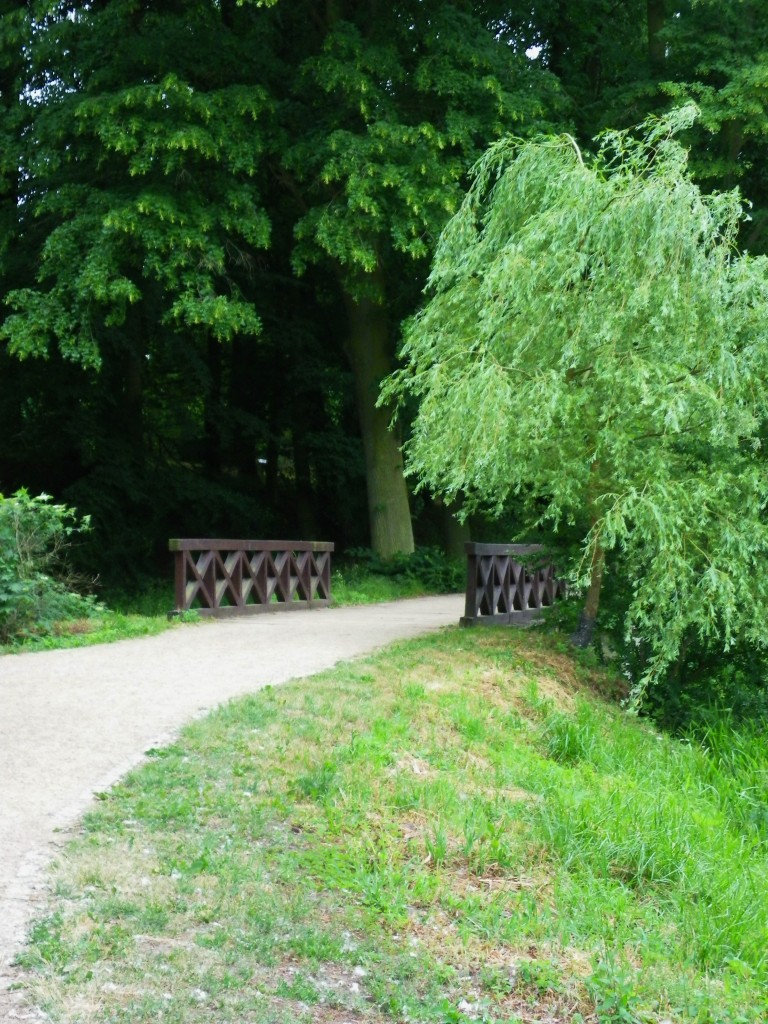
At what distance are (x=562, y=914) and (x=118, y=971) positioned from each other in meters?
2.32

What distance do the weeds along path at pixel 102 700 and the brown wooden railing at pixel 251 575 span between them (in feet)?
1.69

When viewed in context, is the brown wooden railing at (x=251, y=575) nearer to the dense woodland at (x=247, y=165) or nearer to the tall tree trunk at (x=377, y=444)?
the dense woodland at (x=247, y=165)

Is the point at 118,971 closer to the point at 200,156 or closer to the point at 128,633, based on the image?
the point at 128,633

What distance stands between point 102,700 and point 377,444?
44.9 ft

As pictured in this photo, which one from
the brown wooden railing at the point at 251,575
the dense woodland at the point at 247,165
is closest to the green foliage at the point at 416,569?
the dense woodland at the point at 247,165

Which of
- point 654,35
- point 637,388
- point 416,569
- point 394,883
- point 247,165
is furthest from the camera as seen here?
point 416,569

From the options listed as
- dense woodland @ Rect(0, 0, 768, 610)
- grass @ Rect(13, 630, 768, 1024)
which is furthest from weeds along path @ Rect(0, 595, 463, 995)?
dense woodland @ Rect(0, 0, 768, 610)

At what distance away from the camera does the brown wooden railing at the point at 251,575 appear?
14.1m

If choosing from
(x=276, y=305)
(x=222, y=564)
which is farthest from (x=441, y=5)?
(x=222, y=564)

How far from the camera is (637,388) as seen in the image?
10.8m

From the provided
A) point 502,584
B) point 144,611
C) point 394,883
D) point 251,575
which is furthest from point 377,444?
point 394,883

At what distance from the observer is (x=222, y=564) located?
14.7m

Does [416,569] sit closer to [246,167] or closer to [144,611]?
[144,611]

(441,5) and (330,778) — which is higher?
(441,5)
